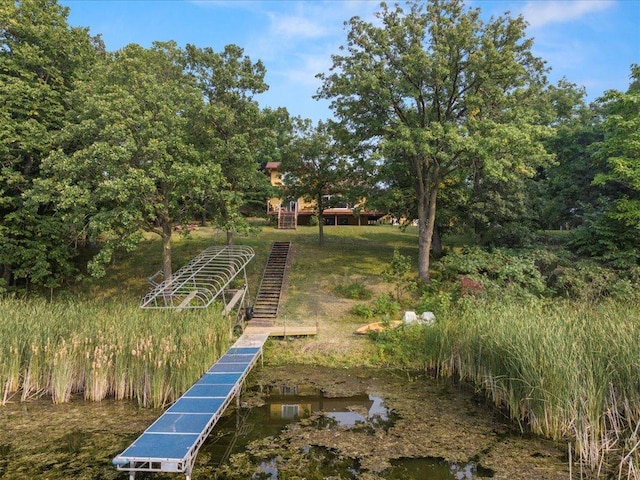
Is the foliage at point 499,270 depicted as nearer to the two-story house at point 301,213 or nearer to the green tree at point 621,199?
the green tree at point 621,199

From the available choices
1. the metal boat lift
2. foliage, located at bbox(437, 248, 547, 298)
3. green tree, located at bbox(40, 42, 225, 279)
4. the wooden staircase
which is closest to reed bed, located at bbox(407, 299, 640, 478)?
foliage, located at bbox(437, 248, 547, 298)

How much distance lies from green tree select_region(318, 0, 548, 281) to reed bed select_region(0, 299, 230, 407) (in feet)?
38.4

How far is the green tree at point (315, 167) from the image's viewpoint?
80.0 ft

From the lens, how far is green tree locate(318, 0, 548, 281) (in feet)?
56.9

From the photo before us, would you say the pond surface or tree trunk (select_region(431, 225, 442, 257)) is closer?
the pond surface

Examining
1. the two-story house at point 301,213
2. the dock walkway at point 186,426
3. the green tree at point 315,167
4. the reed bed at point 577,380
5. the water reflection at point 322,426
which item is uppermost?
the green tree at point 315,167

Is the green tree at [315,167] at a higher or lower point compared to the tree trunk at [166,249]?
higher

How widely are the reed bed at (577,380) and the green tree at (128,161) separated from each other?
11.9 meters

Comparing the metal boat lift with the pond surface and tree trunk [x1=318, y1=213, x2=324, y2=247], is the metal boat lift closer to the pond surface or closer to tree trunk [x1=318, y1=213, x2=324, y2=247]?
the pond surface

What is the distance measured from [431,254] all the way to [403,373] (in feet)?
44.3

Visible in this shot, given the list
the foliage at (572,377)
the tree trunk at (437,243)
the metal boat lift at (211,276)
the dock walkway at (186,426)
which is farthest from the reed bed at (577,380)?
the tree trunk at (437,243)

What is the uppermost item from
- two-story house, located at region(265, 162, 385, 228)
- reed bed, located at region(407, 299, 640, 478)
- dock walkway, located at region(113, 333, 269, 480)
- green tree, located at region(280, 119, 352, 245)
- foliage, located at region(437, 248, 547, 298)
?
green tree, located at region(280, 119, 352, 245)

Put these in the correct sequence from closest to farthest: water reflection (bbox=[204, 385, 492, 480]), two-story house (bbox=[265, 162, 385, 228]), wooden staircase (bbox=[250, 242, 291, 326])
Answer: water reflection (bbox=[204, 385, 492, 480]), wooden staircase (bbox=[250, 242, 291, 326]), two-story house (bbox=[265, 162, 385, 228])

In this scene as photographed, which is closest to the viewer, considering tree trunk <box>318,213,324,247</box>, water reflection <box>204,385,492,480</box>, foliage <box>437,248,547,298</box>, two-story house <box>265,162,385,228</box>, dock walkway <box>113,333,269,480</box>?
dock walkway <box>113,333,269,480</box>
